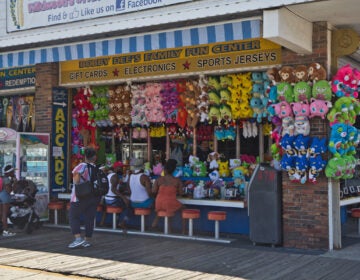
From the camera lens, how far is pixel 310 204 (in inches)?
343

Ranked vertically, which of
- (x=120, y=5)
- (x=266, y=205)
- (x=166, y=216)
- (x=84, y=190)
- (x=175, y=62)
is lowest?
(x=166, y=216)

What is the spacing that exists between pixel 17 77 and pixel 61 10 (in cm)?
332

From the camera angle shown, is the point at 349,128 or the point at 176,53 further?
the point at 176,53

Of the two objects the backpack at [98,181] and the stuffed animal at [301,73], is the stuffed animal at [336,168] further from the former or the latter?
the backpack at [98,181]

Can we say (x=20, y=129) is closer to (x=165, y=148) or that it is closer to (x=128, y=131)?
(x=128, y=131)

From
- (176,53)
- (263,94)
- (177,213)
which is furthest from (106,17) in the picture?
(177,213)

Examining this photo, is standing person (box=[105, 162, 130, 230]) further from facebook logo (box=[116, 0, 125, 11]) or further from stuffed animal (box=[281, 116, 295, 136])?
stuffed animal (box=[281, 116, 295, 136])

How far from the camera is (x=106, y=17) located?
31.3 feet

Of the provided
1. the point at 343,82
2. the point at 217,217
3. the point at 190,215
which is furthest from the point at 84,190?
the point at 343,82

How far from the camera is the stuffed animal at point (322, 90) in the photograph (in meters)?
8.45

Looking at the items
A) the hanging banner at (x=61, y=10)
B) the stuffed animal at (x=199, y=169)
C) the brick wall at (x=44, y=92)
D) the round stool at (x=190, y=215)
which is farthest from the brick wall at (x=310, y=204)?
the brick wall at (x=44, y=92)

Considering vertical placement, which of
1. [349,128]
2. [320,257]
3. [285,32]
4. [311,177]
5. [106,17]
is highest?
[106,17]

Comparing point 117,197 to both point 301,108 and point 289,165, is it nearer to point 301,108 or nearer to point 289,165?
point 289,165

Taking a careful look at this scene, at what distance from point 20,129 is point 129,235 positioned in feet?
15.9
